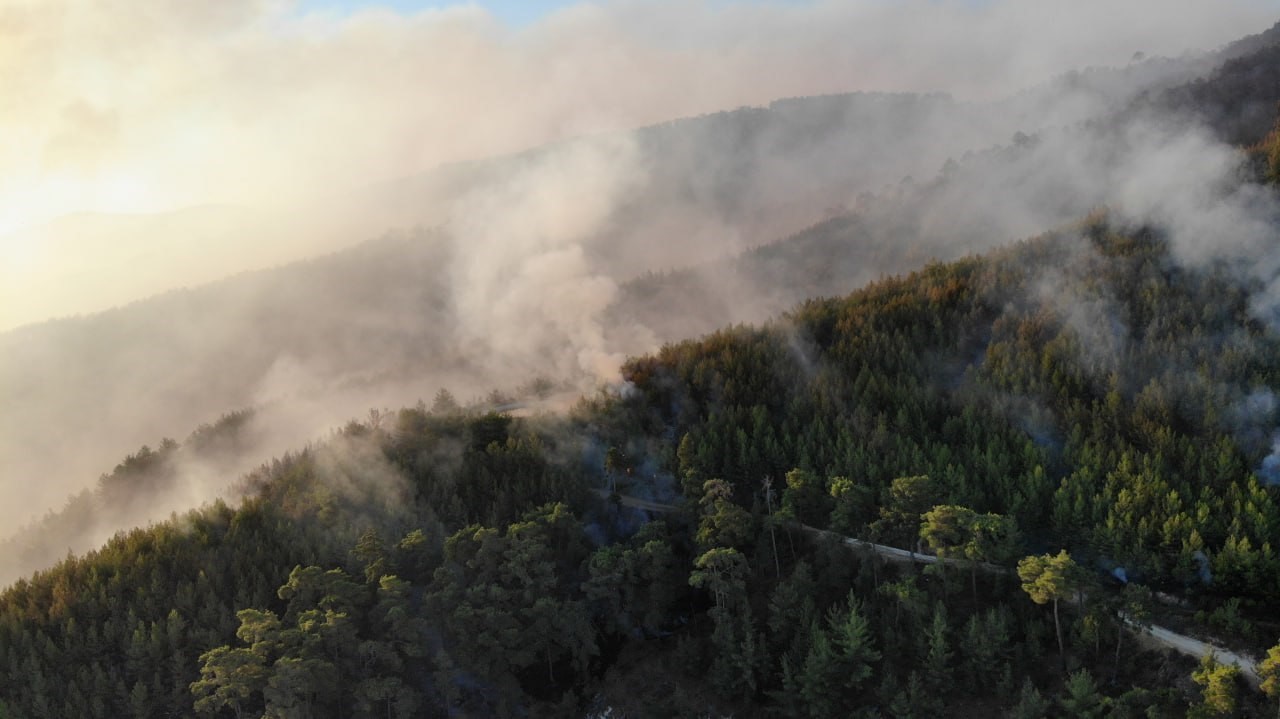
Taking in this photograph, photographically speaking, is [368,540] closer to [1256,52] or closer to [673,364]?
[673,364]

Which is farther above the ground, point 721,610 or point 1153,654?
point 721,610

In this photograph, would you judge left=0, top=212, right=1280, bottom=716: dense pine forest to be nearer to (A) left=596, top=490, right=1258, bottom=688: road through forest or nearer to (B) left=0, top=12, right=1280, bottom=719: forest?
(B) left=0, top=12, right=1280, bottom=719: forest

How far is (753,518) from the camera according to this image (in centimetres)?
7062

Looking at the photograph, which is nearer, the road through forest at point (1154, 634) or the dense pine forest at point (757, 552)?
the road through forest at point (1154, 634)

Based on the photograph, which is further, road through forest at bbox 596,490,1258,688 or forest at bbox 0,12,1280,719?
forest at bbox 0,12,1280,719

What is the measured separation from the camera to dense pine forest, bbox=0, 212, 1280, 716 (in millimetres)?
57500

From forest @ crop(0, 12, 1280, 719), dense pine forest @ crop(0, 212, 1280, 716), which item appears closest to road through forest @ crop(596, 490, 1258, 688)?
forest @ crop(0, 12, 1280, 719)

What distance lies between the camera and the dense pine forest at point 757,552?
57500mm

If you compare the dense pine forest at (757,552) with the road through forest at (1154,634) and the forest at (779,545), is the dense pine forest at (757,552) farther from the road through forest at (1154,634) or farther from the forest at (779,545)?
the road through forest at (1154,634)

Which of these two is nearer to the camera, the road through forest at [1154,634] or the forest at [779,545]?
the road through forest at [1154,634]

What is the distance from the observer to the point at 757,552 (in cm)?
6938

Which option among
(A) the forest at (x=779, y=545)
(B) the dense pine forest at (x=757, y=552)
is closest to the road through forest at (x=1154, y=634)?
(A) the forest at (x=779, y=545)

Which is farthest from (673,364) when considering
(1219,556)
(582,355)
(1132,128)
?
(1132,128)

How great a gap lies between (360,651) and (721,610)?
79.5 feet
